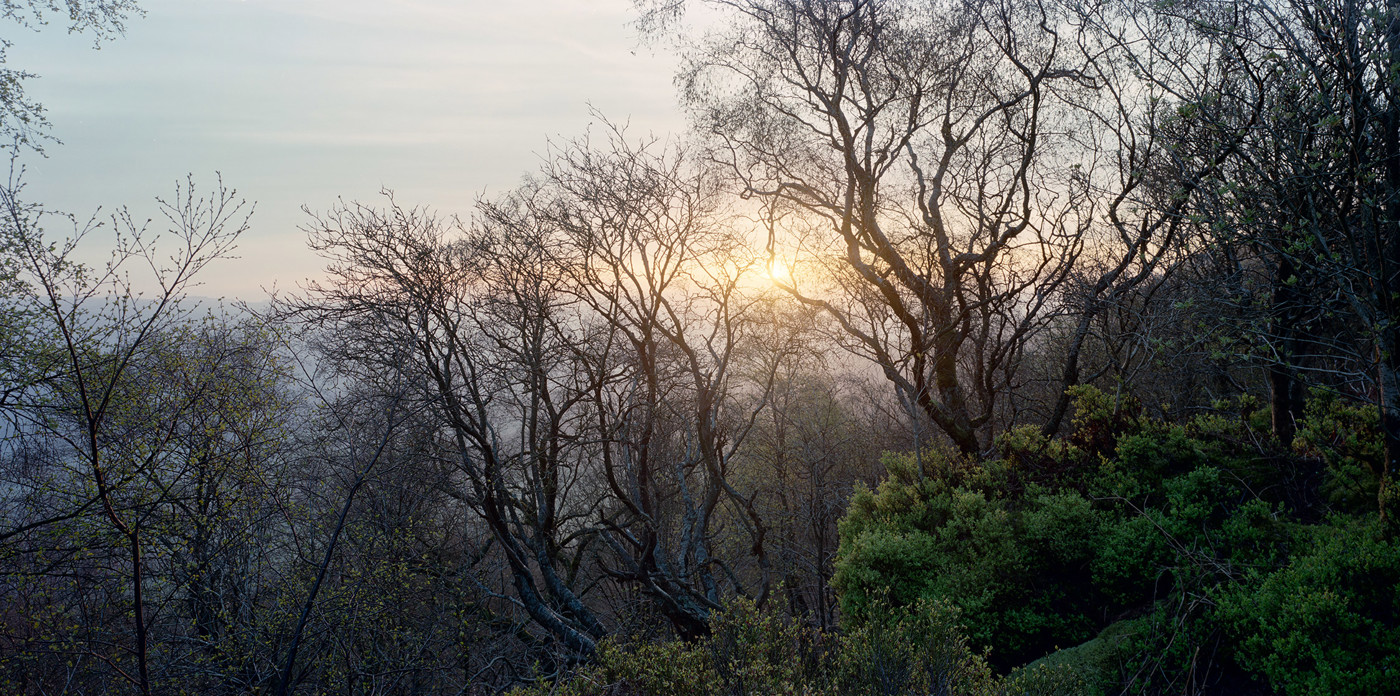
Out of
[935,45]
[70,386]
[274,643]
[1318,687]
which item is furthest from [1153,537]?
[70,386]

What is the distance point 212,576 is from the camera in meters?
8.16

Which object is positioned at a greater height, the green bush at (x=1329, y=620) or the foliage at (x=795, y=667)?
the foliage at (x=795, y=667)

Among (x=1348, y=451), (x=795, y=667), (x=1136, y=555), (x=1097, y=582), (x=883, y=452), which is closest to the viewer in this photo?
(x=795, y=667)

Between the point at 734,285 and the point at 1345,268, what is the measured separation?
830 centimetres

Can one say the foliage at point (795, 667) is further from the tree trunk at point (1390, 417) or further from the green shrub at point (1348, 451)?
the green shrub at point (1348, 451)

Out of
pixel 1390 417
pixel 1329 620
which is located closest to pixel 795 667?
pixel 1329 620

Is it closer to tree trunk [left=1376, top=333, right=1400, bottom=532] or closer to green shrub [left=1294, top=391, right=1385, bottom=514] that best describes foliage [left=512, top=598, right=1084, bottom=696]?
tree trunk [left=1376, top=333, right=1400, bottom=532]

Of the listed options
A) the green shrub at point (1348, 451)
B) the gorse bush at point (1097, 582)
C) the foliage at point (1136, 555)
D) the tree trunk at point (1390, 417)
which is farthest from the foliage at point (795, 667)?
the green shrub at point (1348, 451)

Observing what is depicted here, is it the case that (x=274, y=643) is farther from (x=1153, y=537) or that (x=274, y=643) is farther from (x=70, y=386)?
(x=1153, y=537)

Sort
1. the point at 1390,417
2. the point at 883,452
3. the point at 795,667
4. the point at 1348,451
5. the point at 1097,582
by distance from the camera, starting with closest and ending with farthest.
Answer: the point at 795,667
the point at 1390,417
the point at 1348,451
the point at 1097,582
the point at 883,452

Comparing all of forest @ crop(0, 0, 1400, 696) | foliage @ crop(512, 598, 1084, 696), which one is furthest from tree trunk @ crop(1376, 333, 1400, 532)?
foliage @ crop(512, 598, 1084, 696)

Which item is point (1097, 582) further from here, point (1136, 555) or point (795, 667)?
point (795, 667)

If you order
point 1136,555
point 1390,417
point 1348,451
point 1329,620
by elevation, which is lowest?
point 1329,620

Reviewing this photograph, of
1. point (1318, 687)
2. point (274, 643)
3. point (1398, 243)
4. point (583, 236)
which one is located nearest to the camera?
point (1318, 687)
